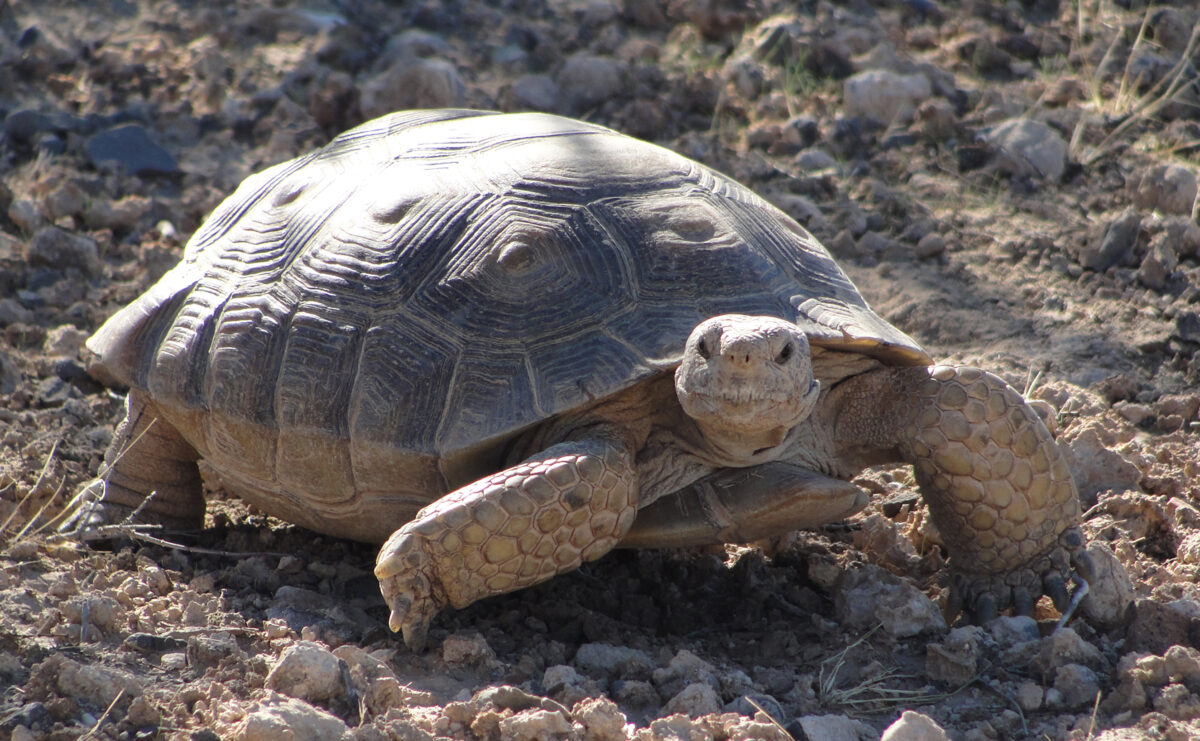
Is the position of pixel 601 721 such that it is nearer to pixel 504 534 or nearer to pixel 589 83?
pixel 504 534

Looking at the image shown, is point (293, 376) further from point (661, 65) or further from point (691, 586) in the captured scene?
point (661, 65)

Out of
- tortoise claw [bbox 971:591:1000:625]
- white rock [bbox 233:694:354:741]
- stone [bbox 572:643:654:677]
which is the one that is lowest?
tortoise claw [bbox 971:591:1000:625]

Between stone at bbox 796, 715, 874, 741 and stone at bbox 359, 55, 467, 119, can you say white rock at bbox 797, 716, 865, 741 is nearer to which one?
stone at bbox 796, 715, 874, 741

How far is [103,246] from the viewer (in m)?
5.78

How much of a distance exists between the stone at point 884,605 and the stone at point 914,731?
0.71 m

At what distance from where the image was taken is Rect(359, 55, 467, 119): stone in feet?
22.0

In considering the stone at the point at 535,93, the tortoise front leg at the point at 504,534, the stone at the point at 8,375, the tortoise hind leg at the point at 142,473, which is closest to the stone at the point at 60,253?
the stone at the point at 8,375

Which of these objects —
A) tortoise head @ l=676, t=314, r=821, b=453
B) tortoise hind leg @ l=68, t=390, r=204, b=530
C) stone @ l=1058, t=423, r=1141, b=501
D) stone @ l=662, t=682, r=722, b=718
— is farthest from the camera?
tortoise hind leg @ l=68, t=390, r=204, b=530

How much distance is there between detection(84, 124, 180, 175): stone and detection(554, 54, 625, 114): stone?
2327 millimetres

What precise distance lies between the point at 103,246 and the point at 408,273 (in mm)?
3074

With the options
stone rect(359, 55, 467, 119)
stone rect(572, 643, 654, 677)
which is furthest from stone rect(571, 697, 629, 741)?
stone rect(359, 55, 467, 119)

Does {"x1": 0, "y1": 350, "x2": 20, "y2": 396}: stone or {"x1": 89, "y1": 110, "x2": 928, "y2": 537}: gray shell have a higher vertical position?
{"x1": 89, "y1": 110, "x2": 928, "y2": 537}: gray shell

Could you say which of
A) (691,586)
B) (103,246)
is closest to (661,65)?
(103,246)

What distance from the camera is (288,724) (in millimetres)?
2375
